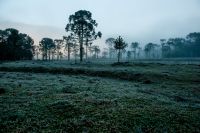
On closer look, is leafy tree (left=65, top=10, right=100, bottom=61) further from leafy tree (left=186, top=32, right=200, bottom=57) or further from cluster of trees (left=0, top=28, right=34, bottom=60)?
leafy tree (left=186, top=32, right=200, bottom=57)

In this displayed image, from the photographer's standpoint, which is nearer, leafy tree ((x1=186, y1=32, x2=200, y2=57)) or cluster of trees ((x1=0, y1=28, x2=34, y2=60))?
cluster of trees ((x1=0, y1=28, x2=34, y2=60))

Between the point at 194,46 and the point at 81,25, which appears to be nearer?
the point at 81,25

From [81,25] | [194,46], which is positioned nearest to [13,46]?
[81,25]

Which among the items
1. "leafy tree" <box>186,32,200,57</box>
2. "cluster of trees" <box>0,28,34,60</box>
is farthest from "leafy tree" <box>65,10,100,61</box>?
"leafy tree" <box>186,32,200,57</box>

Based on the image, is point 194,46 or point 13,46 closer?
point 13,46

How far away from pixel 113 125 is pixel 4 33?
125 meters

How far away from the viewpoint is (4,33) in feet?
415

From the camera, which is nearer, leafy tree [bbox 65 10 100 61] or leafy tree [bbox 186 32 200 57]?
leafy tree [bbox 65 10 100 61]

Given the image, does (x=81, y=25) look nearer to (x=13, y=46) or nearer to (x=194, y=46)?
(x=13, y=46)

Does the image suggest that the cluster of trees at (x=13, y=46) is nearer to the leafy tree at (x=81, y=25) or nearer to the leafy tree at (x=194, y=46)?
the leafy tree at (x=81, y=25)

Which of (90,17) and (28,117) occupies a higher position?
(90,17)

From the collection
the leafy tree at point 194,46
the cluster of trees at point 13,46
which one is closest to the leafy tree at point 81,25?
the cluster of trees at point 13,46

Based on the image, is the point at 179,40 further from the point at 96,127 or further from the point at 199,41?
the point at 96,127

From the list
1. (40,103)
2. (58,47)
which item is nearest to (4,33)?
(58,47)
